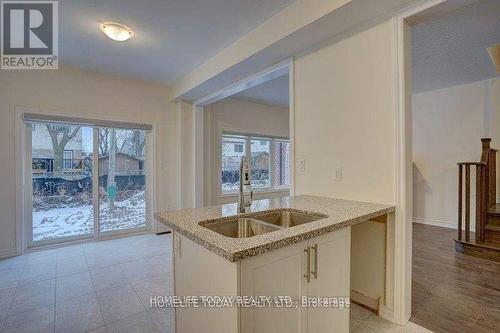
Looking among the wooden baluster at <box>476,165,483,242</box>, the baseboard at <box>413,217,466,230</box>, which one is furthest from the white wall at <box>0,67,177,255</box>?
the baseboard at <box>413,217,466,230</box>

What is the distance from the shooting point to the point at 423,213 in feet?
16.0

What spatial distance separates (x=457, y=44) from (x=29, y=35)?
15.9ft

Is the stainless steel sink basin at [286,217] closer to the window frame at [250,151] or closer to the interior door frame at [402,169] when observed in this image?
the interior door frame at [402,169]

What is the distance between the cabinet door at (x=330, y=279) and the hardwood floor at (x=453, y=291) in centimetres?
90

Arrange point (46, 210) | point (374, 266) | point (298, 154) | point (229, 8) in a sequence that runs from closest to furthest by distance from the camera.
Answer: point (374, 266) < point (229, 8) < point (298, 154) < point (46, 210)

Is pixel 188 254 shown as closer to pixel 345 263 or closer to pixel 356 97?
pixel 345 263

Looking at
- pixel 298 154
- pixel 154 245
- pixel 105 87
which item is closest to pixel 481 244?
pixel 298 154

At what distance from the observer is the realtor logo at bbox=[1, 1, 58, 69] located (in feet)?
7.50

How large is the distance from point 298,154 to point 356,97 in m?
0.81

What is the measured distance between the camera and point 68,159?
3.82m

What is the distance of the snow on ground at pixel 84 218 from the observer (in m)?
3.68

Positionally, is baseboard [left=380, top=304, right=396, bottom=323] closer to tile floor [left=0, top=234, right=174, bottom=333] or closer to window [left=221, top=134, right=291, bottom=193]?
tile floor [left=0, top=234, right=174, bottom=333]

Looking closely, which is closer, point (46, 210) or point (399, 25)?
point (399, 25)

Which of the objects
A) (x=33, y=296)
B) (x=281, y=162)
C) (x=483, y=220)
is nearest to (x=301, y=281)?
(x=33, y=296)
